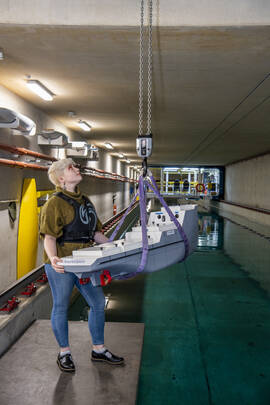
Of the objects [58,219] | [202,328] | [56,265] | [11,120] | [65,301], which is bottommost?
[202,328]

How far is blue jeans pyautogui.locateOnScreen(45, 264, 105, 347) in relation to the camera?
2.15m

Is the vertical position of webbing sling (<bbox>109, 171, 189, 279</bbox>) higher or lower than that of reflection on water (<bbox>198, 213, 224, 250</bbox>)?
higher

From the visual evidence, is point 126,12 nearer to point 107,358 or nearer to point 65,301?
point 65,301

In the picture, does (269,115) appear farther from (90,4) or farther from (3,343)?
(3,343)

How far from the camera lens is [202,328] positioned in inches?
142

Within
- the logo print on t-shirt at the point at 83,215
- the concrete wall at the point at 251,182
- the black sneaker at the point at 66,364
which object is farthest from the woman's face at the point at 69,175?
the concrete wall at the point at 251,182

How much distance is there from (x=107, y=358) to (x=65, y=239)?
3.22 ft

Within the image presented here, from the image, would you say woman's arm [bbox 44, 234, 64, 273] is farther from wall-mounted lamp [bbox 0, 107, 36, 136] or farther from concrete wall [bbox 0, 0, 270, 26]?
wall-mounted lamp [bbox 0, 107, 36, 136]

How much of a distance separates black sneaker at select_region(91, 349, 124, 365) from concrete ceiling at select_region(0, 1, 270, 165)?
9.16 ft

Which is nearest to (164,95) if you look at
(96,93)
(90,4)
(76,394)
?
(96,93)

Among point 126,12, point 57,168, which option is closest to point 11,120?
point 126,12

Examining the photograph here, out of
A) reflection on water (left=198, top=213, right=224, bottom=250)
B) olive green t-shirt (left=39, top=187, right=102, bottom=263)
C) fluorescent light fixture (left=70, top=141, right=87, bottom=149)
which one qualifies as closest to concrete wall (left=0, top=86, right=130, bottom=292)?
fluorescent light fixture (left=70, top=141, right=87, bottom=149)

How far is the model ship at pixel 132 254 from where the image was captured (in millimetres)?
1888

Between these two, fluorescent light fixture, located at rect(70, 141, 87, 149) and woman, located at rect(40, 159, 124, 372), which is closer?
woman, located at rect(40, 159, 124, 372)
